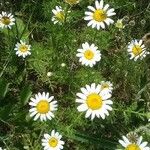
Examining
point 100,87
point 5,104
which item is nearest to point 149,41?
point 100,87

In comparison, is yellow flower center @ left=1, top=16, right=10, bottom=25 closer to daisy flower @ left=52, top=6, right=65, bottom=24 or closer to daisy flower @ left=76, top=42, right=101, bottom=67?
daisy flower @ left=52, top=6, right=65, bottom=24

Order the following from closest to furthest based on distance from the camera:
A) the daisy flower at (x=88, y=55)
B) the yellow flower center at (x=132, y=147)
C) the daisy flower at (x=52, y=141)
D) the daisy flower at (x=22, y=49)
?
the yellow flower center at (x=132, y=147), the daisy flower at (x=52, y=141), the daisy flower at (x=88, y=55), the daisy flower at (x=22, y=49)

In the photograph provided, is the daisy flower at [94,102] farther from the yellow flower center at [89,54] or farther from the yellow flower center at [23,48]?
the yellow flower center at [23,48]

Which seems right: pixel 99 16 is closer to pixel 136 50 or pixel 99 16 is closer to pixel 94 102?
pixel 136 50

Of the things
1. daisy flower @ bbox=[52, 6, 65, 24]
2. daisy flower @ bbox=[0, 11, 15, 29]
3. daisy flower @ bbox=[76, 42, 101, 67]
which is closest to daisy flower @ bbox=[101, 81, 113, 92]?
daisy flower @ bbox=[76, 42, 101, 67]

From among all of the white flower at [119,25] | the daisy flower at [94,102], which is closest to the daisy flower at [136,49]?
the white flower at [119,25]

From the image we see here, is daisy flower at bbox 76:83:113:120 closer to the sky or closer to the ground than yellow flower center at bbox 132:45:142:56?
closer to the ground
